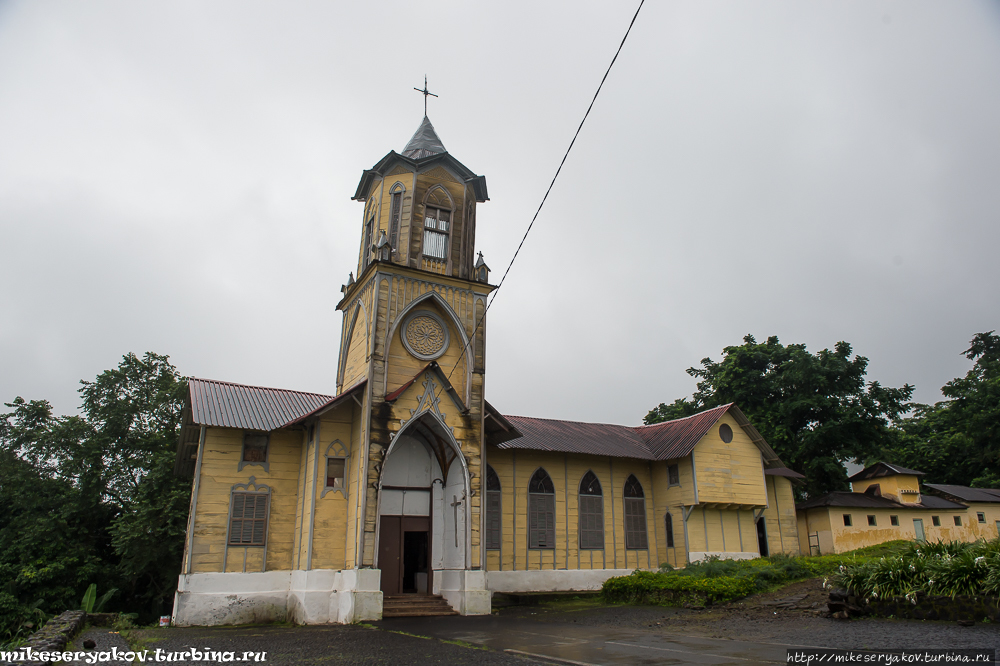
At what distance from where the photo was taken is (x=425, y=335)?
1986 centimetres

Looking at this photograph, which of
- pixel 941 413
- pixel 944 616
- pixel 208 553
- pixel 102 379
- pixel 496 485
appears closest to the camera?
pixel 944 616

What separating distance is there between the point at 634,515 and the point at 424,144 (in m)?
16.3

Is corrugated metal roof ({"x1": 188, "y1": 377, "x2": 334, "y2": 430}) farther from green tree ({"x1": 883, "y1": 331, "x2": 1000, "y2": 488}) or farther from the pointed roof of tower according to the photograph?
green tree ({"x1": 883, "y1": 331, "x2": 1000, "y2": 488})

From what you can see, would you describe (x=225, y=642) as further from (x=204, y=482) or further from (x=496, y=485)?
(x=496, y=485)

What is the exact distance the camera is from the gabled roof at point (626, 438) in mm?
24094

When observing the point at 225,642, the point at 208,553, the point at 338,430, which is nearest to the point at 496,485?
the point at 338,430

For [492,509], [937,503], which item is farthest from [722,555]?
[937,503]

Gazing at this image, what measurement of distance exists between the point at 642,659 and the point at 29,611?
2606cm

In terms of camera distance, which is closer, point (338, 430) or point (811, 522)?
point (338, 430)

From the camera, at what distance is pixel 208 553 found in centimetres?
1780

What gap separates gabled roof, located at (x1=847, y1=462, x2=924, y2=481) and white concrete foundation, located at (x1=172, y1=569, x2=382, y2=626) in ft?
90.7

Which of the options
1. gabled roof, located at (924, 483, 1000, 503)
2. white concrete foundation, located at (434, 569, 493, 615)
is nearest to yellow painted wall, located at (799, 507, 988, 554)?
gabled roof, located at (924, 483, 1000, 503)

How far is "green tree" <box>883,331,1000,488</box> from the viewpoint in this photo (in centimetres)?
4041

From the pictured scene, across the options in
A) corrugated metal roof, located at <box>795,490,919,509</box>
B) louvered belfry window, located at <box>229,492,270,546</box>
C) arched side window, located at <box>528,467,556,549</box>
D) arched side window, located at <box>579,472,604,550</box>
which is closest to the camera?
louvered belfry window, located at <box>229,492,270,546</box>
